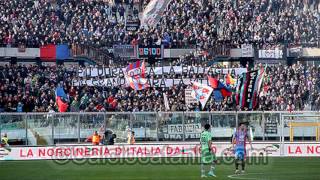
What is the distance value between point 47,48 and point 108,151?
18.5 m

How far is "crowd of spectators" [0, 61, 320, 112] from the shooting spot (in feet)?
163

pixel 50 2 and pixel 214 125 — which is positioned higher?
pixel 50 2

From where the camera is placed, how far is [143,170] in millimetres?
33156

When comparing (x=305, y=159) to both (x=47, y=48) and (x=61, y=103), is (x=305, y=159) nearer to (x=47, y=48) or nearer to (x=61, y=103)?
(x=61, y=103)

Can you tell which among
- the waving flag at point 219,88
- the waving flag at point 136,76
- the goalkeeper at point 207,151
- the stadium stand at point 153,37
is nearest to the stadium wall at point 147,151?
the stadium stand at point 153,37

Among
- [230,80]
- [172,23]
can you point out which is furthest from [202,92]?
[172,23]

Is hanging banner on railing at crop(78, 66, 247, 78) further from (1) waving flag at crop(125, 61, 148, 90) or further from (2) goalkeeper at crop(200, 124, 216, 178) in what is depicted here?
(2) goalkeeper at crop(200, 124, 216, 178)

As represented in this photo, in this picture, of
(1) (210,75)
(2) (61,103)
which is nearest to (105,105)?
(2) (61,103)

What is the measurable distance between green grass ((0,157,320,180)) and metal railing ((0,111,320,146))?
5.34 meters

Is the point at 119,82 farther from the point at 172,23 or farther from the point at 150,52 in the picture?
the point at 172,23

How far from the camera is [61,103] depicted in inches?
1893

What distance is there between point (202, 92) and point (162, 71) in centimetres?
835

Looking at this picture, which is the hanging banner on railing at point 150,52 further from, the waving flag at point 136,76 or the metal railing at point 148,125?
the metal railing at point 148,125

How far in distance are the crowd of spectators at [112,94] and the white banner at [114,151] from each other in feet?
22.6
